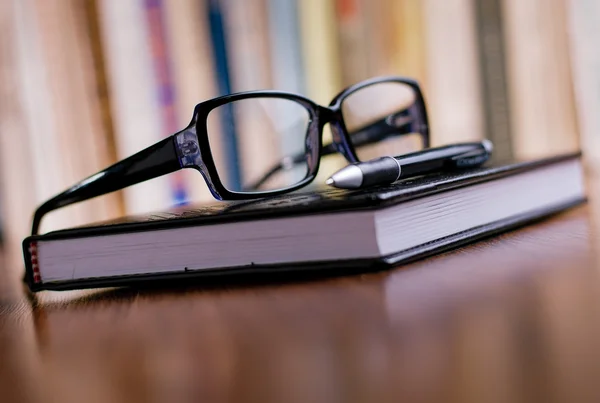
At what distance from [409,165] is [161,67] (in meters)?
1.03

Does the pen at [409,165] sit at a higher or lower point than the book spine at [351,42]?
lower

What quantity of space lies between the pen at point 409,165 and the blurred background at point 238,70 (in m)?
0.63

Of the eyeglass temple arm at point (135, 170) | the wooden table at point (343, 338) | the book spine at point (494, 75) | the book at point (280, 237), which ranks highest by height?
the book spine at point (494, 75)

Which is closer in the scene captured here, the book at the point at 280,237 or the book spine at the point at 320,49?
the book at the point at 280,237

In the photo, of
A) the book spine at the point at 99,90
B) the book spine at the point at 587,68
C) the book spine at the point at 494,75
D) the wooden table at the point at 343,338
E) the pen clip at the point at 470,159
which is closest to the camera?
the wooden table at the point at 343,338

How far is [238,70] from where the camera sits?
5.03 feet

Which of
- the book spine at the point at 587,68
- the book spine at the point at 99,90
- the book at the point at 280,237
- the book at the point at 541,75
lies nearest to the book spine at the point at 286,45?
the book spine at the point at 99,90

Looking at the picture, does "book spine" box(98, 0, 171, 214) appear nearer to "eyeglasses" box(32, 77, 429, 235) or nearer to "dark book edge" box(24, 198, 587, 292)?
"eyeglasses" box(32, 77, 429, 235)

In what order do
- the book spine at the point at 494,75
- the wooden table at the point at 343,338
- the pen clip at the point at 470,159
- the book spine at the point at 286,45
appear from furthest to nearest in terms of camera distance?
the book spine at the point at 286,45
the book spine at the point at 494,75
the pen clip at the point at 470,159
the wooden table at the point at 343,338

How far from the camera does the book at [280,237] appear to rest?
484 millimetres

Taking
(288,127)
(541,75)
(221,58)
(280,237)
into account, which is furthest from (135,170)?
(221,58)

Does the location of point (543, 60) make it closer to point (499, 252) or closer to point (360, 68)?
point (360, 68)

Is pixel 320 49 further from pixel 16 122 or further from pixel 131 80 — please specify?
pixel 16 122

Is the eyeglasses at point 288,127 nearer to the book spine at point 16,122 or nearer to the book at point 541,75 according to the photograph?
the book at point 541,75
